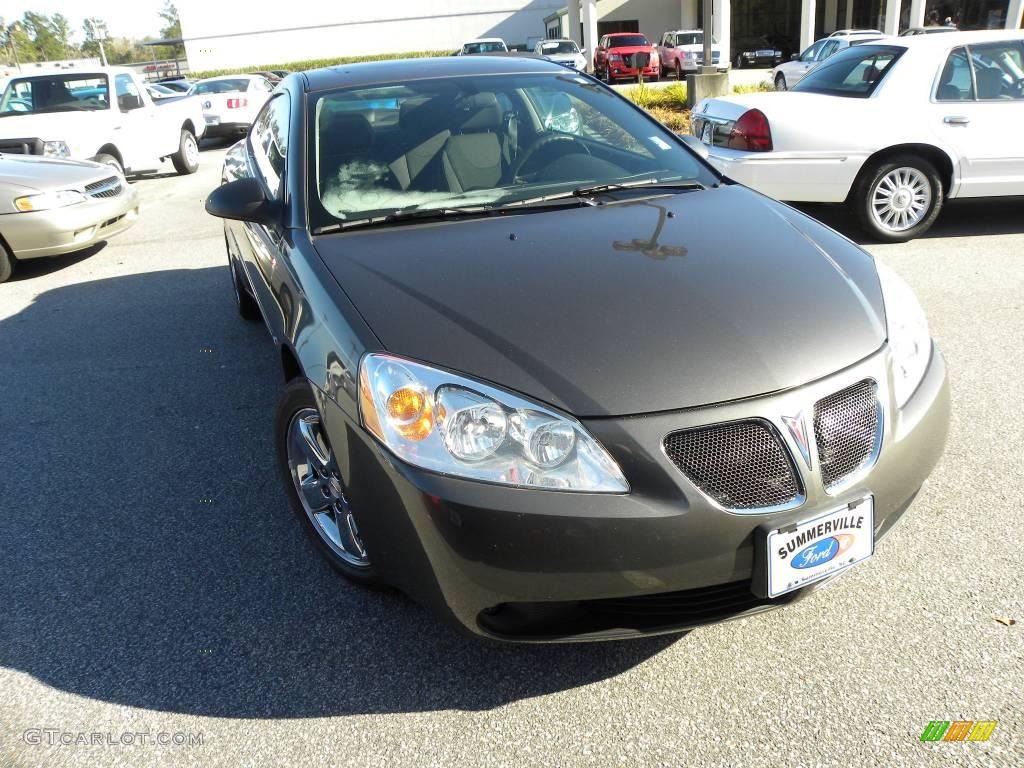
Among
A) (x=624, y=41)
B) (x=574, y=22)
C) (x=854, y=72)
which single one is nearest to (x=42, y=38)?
(x=574, y=22)

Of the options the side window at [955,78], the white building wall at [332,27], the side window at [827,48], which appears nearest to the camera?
the side window at [955,78]

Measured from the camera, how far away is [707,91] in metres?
12.4

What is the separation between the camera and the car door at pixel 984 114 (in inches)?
241

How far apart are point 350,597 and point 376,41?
47.9 meters

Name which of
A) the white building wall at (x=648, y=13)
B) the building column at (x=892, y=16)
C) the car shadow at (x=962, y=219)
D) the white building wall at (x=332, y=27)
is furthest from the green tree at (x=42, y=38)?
the car shadow at (x=962, y=219)

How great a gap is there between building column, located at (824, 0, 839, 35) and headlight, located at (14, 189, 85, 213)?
126ft

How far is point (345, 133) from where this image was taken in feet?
10.6

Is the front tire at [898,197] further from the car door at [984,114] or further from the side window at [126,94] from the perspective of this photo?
the side window at [126,94]

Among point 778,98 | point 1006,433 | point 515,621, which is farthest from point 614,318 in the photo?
point 778,98

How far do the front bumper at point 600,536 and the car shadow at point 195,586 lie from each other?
0.25m

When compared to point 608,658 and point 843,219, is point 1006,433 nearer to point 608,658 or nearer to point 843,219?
point 608,658

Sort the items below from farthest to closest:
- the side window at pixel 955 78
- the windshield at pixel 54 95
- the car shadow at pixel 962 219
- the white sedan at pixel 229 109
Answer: the white sedan at pixel 229 109 → the windshield at pixel 54 95 → the car shadow at pixel 962 219 → the side window at pixel 955 78

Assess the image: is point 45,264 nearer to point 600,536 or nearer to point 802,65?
point 600,536

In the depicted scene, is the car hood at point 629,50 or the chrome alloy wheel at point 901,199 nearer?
the chrome alloy wheel at point 901,199
